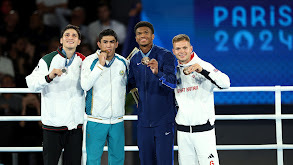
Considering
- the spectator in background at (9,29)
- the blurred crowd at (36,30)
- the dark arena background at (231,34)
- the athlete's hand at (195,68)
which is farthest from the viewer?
A: the dark arena background at (231,34)

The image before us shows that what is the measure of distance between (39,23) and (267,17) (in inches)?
142

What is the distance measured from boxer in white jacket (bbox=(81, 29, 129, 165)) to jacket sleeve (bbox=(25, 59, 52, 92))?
0.28 meters

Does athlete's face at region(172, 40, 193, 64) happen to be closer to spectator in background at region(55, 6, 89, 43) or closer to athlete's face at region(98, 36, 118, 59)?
athlete's face at region(98, 36, 118, 59)

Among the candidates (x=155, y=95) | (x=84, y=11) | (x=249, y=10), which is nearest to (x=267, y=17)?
(x=249, y=10)

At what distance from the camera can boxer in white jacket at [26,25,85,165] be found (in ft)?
9.71

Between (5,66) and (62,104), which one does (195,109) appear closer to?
(62,104)

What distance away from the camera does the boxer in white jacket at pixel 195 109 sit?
291 centimetres

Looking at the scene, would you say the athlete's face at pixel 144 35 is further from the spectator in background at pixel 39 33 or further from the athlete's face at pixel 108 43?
the spectator in background at pixel 39 33

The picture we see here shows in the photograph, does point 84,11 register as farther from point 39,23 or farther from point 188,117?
point 188,117

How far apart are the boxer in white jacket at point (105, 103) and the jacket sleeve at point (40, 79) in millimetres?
282

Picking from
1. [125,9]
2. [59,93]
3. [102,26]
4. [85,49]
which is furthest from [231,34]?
[59,93]

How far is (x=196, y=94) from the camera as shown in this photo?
9.71 feet

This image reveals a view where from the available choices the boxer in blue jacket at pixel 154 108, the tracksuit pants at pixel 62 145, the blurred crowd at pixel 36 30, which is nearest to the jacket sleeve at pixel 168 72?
the boxer in blue jacket at pixel 154 108

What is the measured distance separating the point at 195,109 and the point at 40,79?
46.5 inches
